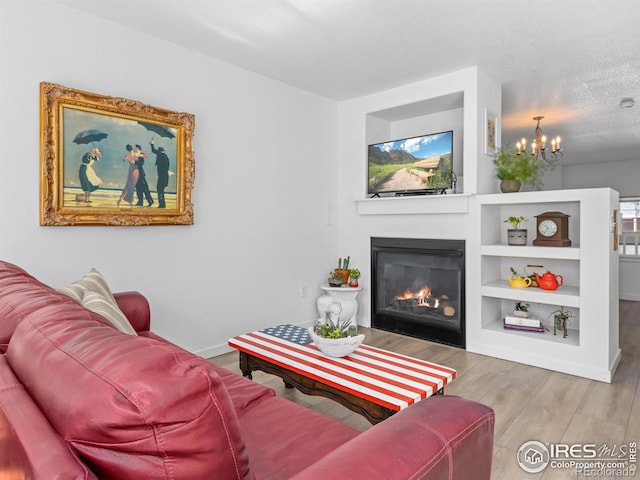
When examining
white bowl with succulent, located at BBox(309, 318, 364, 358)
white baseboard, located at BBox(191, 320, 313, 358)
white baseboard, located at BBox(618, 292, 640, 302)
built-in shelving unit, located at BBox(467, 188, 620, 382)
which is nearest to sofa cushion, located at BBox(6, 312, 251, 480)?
white bowl with succulent, located at BBox(309, 318, 364, 358)

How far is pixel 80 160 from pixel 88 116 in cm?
29

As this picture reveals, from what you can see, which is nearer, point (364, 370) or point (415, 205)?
point (364, 370)

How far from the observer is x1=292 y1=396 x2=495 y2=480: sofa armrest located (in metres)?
0.73

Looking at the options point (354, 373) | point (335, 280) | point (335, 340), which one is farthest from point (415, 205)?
point (354, 373)

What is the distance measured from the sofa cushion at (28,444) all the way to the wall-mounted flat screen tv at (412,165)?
356 centimetres

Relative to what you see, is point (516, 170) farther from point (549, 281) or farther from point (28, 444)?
point (28, 444)

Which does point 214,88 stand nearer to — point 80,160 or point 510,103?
point 80,160

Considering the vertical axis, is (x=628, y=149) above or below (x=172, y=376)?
above

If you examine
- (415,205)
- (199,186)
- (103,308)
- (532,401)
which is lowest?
(532,401)

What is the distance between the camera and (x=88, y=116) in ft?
8.48

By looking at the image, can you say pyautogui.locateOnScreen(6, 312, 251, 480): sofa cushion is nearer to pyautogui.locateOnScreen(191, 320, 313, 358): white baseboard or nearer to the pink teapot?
pyautogui.locateOnScreen(191, 320, 313, 358): white baseboard

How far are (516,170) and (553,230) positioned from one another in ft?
1.99

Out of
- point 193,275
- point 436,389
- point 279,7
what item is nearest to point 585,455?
point 436,389

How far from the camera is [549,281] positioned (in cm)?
325
